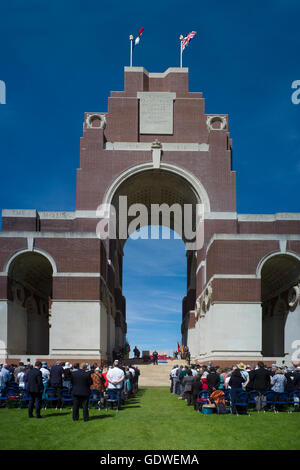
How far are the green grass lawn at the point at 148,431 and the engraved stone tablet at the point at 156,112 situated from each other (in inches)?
1167

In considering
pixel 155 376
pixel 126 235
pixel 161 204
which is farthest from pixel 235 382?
pixel 126 235

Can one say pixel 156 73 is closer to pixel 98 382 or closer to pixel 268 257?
pixel 268 257

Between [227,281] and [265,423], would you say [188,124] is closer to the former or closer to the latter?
[227,281]

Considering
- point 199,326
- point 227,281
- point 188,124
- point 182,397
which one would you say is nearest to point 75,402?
point 182,397

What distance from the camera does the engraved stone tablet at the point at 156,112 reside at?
44.0 meters

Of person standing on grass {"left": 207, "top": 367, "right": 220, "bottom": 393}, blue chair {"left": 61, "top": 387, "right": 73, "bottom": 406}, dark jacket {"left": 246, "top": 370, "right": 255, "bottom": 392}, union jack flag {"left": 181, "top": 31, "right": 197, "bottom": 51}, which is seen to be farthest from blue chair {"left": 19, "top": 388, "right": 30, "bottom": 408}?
union jack flag {"left": 181, "top": 31, "right": 197, "bottom": 51}

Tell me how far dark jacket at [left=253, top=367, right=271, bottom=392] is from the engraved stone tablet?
29130 mm

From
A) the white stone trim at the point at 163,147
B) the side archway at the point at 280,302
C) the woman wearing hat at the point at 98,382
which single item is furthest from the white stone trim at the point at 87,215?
the woman wearing hat at the point at 98,382

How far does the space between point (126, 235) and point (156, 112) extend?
12760mm

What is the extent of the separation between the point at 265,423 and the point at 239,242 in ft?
62.5

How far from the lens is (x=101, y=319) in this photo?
3469cm

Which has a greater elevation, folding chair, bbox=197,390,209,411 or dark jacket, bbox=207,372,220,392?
dark jacket, bbox=207,372,220,392

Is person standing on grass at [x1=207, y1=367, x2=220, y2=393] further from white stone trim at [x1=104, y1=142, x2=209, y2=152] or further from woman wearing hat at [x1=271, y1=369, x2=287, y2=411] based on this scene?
white stone trim at [x1=104, y1=142, x2=209, y2=152]

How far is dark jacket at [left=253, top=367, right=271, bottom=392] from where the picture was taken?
17.8 m
